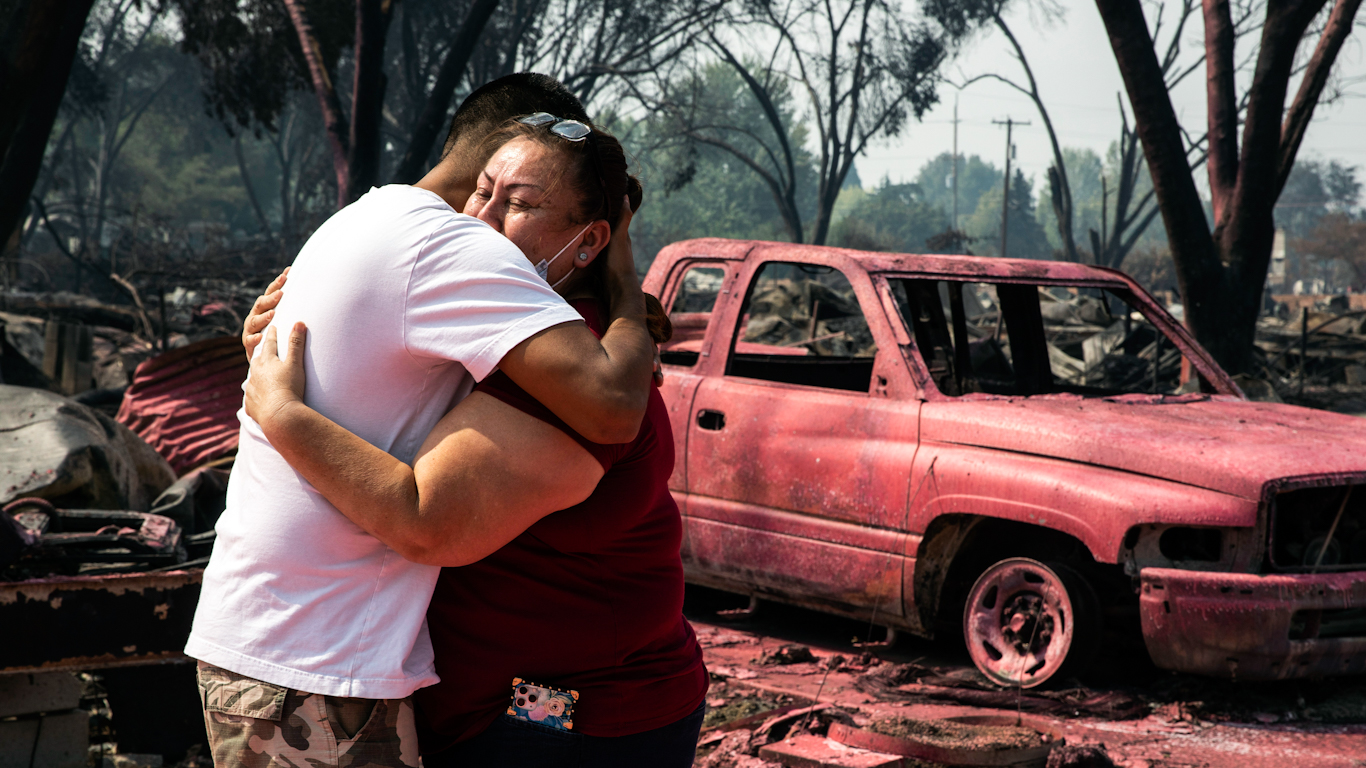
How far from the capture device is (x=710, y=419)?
5535 millimetres

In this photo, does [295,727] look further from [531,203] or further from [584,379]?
[531,203]

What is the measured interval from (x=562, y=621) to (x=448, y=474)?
28cm

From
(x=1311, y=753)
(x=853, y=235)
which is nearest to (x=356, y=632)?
(x=1311, y=753)

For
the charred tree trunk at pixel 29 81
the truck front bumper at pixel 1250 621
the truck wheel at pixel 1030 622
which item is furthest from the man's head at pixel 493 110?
the charred tree trunk at pixel 29 81

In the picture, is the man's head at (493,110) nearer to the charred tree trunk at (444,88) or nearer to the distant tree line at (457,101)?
the distant tree line at (457,101)

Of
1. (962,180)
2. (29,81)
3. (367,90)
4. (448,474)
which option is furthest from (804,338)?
(962,180)

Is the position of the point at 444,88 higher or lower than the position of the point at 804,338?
higher

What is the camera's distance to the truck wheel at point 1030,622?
4484 mm

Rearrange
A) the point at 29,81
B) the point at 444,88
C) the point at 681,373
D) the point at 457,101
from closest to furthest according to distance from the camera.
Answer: the point at 681,373 → the point at 29,81 → the point at 444,88 → the point at 457,101

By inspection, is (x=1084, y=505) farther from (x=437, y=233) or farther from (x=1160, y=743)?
(x=437, y=233)

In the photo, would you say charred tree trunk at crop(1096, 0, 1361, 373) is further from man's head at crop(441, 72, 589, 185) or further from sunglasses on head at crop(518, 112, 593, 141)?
sunglasses on head at crop(518, 112, 593, 141)

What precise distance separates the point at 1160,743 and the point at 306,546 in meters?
3.53

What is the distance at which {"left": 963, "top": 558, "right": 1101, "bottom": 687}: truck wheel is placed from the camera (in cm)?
448

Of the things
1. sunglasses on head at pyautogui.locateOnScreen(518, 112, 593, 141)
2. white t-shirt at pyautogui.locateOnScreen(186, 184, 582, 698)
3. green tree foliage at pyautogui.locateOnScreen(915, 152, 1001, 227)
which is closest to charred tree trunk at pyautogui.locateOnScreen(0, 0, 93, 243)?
sunglasses on head at pyautogui.locateOnScreen(518, 112, 593, 141)
